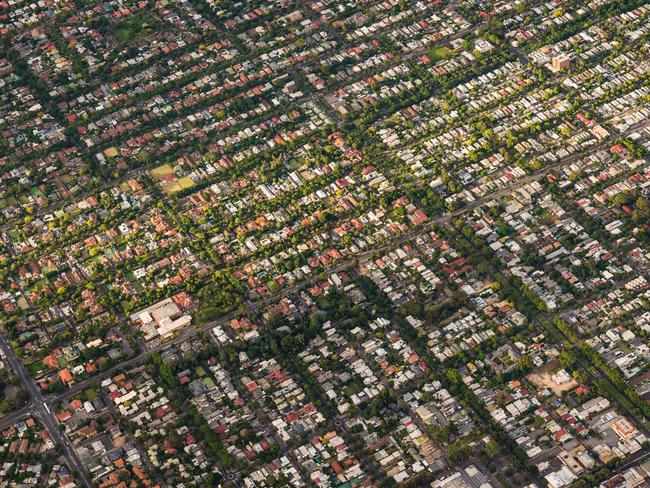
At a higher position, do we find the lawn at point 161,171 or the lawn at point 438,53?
the lawn at point 438,53

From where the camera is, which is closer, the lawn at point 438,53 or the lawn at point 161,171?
the lawn at point 161,171

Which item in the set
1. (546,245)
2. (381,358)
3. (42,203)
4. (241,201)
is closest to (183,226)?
(241,201)

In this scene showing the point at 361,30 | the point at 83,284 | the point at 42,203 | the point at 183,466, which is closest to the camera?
the point at 183,466

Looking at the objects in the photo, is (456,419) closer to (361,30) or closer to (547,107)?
(547,107)

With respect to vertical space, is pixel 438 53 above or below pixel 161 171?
above

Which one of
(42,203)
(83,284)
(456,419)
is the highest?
(42,203)

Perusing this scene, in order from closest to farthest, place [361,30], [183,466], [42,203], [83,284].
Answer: [183,466] → [83,284] → [42,203] → [361,30]

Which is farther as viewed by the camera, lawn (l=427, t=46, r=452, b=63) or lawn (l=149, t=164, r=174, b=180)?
lawn (l=427, t=46, r=452, b=63)

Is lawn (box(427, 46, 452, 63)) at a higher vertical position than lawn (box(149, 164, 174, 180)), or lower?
higher

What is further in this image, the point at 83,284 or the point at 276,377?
the point at 83,284

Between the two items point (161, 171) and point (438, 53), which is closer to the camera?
point (161, 171)

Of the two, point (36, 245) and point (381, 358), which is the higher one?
point (36, 245)
